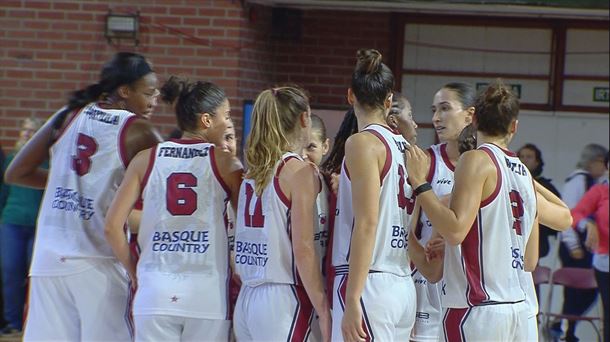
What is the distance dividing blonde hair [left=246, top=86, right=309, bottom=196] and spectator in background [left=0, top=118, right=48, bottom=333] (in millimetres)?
5164

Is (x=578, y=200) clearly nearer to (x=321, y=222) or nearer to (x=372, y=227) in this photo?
(x=321, y=222)

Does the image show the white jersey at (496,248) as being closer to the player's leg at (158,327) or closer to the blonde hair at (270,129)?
the blonde hair at (270,129)

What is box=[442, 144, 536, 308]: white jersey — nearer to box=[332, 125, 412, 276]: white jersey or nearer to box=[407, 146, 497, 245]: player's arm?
box=[407, 146, 497, 245]: player's arm

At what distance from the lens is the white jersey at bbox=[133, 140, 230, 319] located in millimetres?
5121

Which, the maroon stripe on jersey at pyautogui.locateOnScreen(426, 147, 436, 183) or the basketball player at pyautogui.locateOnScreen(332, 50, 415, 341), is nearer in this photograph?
the basketball player at pyautogui.locateOnScreen(332, 50, 415, 341)

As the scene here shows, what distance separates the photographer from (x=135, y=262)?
5.35 m

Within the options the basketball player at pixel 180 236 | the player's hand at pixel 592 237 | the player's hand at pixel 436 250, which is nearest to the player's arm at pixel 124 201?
the basketball player at pixel 180 236

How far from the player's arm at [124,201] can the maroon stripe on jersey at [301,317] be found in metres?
0.87

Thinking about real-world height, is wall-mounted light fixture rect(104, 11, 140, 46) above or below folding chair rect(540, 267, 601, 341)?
above

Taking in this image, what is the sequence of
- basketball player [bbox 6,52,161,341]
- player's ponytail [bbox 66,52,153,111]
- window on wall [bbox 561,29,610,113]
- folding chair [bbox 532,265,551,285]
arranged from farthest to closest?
window on wall [bbox 561,29,610,113] < folding chair [bbox 532,265,551,285] < player's ponytail [bbox 66,52,153,111] < basketball player [bbox 6,52,161,341]

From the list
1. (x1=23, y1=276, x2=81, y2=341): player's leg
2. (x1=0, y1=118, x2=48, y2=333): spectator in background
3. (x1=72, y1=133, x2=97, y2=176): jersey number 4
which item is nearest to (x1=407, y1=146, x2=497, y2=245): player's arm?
(x1=72, y1=133, x2=97, y2=176): jersey number 4

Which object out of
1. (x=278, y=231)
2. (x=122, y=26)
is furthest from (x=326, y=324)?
(x=122, y=26)

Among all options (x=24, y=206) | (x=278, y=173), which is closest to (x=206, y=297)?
(x=278, y=173)

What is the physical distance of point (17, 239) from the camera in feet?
32.6
